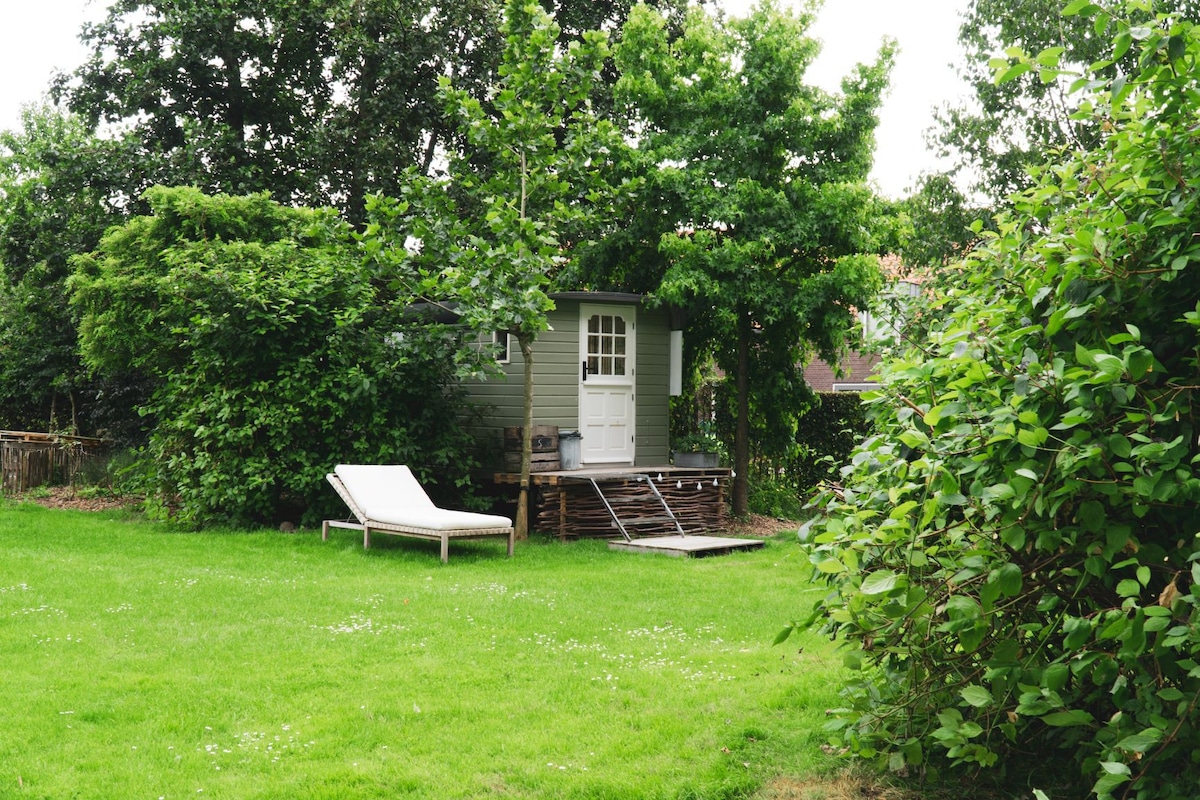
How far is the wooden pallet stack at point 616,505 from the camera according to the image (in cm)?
1223

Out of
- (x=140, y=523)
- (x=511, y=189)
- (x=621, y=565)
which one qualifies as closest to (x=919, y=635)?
(x=621, y=565)

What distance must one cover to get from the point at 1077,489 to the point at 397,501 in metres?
8.93

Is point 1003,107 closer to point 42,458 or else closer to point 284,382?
point 284,382

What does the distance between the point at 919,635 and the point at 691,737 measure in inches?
56.1

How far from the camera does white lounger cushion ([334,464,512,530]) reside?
1021cm

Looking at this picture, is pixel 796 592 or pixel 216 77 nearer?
pixel 796 592

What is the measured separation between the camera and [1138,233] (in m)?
3.15

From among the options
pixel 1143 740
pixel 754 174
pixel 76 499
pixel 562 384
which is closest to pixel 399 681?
pixel 1143 740

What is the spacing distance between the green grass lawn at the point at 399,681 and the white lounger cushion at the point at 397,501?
2.17ft

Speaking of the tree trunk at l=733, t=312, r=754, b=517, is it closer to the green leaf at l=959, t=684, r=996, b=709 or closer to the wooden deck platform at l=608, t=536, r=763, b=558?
the wooden deck platform at l=608, t=536, r=763, b=558

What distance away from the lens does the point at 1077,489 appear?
285 centimetres

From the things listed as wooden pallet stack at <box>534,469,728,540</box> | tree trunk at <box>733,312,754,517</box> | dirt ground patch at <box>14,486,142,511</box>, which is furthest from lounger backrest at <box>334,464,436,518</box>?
tree trunk at <box>733,312,754,517</box>

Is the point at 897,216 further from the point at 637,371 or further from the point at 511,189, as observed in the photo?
the point at 511,189

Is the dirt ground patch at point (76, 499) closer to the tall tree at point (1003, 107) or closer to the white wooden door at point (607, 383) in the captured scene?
the white wooden door at point (607, 383)
